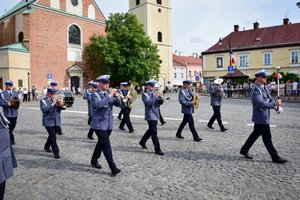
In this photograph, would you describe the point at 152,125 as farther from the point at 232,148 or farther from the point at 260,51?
the point at 260,51

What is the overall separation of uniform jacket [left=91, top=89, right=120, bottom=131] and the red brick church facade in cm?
3258

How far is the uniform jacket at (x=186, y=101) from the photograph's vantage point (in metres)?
9.34

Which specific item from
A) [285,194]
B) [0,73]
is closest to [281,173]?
[285,194]

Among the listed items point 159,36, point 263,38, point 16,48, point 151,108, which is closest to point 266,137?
point 151,108

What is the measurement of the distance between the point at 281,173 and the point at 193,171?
173 centimetres

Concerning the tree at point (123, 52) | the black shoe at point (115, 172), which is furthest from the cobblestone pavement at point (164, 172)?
the tree at point (123, 52)

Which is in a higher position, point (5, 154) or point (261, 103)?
point (261, 103)

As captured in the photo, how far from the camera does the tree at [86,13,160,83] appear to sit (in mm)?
41281

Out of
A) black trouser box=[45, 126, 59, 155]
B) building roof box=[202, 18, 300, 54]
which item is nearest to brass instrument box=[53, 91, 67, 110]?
black trouser box=[45, 126, 59, 155]

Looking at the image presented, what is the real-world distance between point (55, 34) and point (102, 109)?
36.8 m

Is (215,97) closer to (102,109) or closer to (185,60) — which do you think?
(102,109)

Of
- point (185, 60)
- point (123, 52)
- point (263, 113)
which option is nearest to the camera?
point (263, 113)

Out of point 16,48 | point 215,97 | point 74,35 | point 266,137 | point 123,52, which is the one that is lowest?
A: point 266,137

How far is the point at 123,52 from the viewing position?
4294 cm
